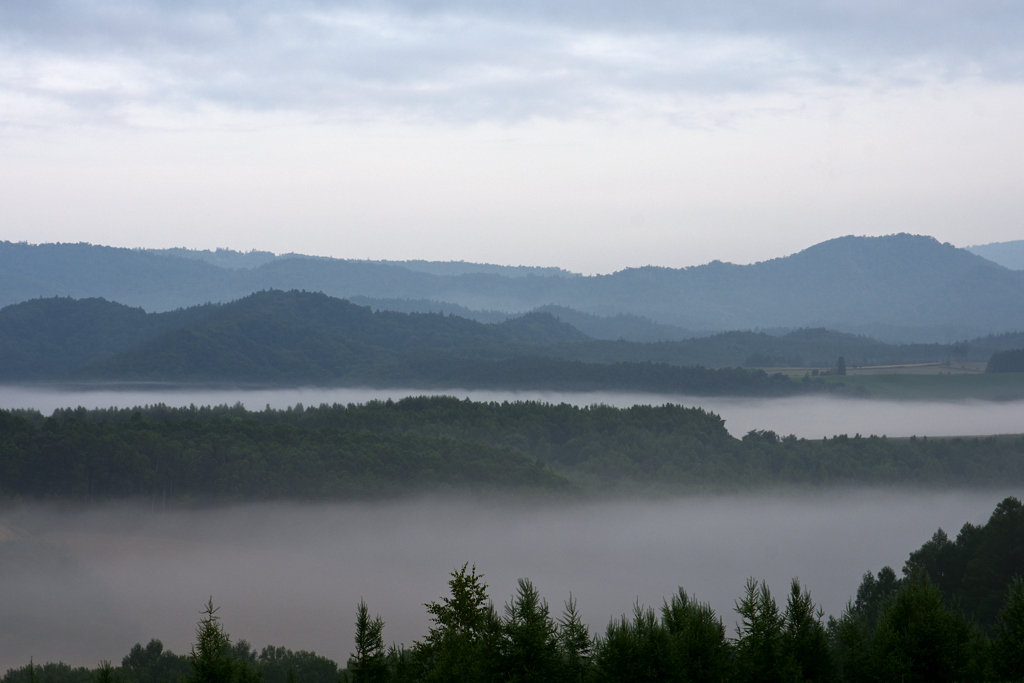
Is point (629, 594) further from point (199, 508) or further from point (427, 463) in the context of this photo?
point (199, 508)

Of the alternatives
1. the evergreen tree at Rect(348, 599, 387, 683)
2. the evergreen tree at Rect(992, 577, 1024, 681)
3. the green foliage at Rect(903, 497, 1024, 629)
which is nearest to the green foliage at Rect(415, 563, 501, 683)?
the evergreen tree at Rect(348, 599, 387, 683)

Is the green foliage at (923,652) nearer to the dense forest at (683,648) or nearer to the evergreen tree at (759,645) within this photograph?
the dense forest at (683,648)

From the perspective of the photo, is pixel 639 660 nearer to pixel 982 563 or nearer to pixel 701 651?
pixel 701 651

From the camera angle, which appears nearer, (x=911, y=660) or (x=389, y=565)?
(x=911, y=660)

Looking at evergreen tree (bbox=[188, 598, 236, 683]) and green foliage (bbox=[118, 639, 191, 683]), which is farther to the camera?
green foliage (bbox=[118, 639, 191, 683])

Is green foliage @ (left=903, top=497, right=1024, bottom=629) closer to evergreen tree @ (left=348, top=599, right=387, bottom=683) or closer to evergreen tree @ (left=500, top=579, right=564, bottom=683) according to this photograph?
evergreen tree @ (left=500, top=579, right=564, bottom=683)

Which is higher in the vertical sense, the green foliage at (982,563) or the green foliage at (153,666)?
the green foliage at (982,563)

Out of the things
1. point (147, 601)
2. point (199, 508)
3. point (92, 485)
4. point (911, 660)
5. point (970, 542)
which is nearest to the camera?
point (911, 660)

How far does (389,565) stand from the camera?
628 feet

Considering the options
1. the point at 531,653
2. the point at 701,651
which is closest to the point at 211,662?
the point at 531,653

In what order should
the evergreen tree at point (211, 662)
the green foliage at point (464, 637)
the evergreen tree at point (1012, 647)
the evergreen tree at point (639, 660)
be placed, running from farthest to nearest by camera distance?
1. the evergreen tree at point (639, 660)
2. the evergreen tree at point (1012, 647)
3. the green foliage at point (464, 637)
4. the evergreen tree at point (211, 662)

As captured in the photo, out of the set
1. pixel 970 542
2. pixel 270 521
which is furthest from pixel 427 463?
pixel 970 542

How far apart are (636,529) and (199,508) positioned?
9016cm

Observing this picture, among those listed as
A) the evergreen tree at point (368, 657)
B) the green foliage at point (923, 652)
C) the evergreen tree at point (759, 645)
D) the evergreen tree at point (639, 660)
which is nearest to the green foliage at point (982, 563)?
the green foliage at point (923, 652)
